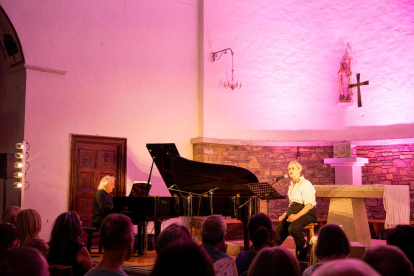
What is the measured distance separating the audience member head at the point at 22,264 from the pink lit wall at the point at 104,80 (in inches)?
253

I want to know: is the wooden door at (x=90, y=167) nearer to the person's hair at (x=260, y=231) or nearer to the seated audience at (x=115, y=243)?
the person's hair at (x=260, y=231)

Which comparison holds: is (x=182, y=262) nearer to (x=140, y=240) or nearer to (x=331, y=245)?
(x=331, y=245)

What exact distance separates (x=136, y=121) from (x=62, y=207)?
2156 millimetres

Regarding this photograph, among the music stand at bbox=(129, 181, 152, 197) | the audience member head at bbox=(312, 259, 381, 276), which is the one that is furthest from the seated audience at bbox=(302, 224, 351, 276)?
the music stand at bbox=(129, 181, 152, 197)

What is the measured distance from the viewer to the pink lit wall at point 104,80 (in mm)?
7777

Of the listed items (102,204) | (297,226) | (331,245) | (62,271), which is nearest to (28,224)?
(62,271)

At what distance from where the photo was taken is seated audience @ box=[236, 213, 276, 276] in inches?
126

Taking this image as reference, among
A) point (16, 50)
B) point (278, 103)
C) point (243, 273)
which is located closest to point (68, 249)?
point (243, 273)

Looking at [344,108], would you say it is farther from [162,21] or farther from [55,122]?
[55,122]

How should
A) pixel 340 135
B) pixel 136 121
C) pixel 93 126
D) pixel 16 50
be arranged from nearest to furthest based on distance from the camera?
pixel 16 50 < pixel 93 126 < pixel 136 121 < pixel 340 135

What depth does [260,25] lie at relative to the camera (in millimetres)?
10234

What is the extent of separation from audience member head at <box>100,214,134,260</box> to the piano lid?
4.08 metres

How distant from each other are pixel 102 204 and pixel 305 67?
5749mm

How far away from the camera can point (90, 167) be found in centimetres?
834
